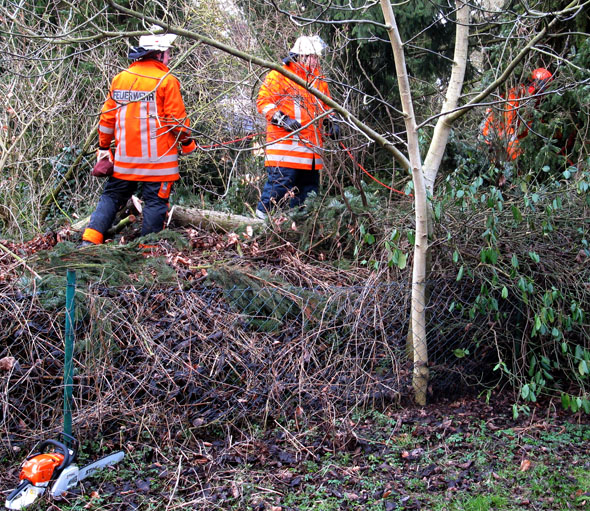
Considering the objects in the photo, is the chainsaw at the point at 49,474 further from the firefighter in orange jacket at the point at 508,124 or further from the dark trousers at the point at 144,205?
the firefighter in orange jacket at the point at 508,124

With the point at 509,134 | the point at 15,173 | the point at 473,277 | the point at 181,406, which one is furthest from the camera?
the point at 15,173

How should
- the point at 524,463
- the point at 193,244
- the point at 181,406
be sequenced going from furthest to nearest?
the point at 193,244, the point at 181,406, the point at 524,463

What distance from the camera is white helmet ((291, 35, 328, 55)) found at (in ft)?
17.4

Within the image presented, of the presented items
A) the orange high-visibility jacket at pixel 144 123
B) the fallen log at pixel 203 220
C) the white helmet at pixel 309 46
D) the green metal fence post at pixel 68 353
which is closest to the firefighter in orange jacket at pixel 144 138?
the orange high-visibility jacket at pixel 144 123

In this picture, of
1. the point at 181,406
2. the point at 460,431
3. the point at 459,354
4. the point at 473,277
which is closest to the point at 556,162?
the point at 473,277

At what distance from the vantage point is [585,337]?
4207 mm

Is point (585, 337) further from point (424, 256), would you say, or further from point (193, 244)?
point (193, 244)

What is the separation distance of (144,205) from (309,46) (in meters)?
2.06

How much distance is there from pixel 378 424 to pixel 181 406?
127cm

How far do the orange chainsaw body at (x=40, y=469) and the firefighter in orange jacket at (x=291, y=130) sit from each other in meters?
2.82

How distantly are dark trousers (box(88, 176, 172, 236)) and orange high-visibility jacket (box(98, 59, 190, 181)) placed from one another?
91 millimetres

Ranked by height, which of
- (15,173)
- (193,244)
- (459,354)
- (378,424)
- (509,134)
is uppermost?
(509,134)

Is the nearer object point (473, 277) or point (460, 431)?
point (460, 431)

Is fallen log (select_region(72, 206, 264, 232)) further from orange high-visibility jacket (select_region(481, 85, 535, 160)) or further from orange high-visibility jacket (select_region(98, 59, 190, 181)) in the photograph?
orange high-visibility jacket (select_region(481, 85, 535, 160))
